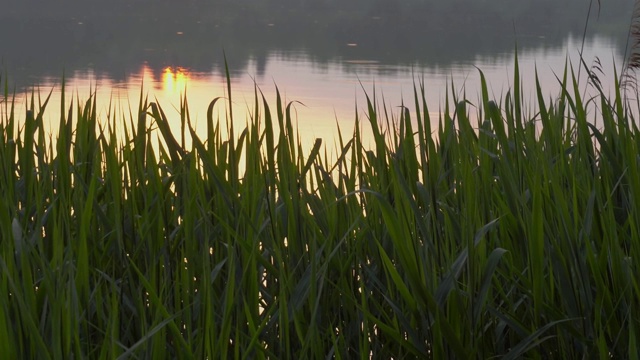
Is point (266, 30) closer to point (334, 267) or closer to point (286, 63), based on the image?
point (286, 63)

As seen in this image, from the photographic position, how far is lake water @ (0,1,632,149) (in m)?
9.98

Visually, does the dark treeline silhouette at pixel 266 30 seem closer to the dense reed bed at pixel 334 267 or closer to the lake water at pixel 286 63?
the lake water at pixel 286 63

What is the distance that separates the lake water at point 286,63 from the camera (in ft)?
32.8

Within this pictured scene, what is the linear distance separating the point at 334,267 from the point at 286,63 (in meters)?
14.9

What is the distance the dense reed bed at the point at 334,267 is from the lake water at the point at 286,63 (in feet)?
15.9

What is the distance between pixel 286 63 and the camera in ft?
53.8

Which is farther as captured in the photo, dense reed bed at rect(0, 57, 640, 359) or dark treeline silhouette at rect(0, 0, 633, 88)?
dark treeline silhouette at rect(0, 0, 633, 88)

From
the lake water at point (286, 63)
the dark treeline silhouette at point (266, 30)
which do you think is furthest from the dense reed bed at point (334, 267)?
the dark treeline silhouette at point (266, 30)

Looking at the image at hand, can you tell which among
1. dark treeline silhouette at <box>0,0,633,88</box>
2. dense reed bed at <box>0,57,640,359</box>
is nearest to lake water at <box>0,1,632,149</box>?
dark treeline silhouette at <box>0,0,633,88</box>

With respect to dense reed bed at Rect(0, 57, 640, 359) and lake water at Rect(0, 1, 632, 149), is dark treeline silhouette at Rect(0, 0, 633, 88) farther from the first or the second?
dense reed bed at Rect(0, 57, 640, 359)

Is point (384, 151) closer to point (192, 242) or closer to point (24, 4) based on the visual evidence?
point (192, 242)

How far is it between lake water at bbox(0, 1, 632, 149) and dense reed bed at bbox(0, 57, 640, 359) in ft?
15.9

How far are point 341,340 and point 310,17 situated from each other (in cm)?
3186

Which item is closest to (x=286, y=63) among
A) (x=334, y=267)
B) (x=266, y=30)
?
(x=266, y=30)
